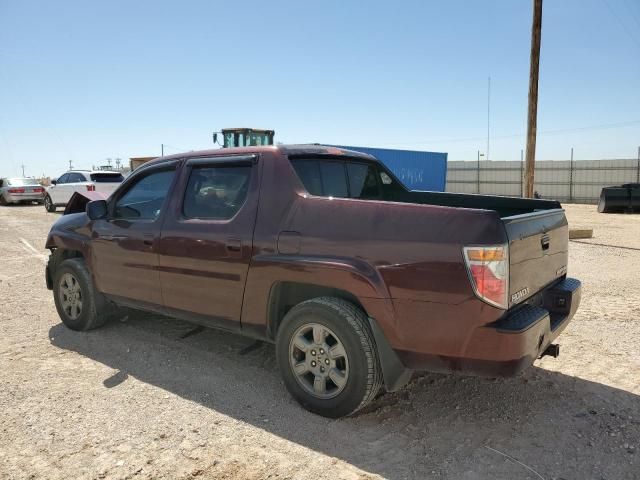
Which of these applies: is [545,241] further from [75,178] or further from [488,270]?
[75,178]

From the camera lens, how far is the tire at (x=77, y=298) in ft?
16.0

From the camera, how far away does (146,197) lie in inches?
178

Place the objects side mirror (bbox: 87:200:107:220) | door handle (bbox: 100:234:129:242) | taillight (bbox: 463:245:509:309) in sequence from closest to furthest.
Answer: taillight (bbox: 463:245:509:309) < door handle (bbox: 100:234:129:242) < side mirror (bbox: 87:200:107:220)

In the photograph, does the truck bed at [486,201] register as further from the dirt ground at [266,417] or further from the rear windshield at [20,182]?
the rear windshield at [20,182]

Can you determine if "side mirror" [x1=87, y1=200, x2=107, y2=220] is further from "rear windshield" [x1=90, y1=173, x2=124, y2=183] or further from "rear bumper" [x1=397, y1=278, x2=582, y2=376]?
"rear windshield" [x1=90, y1=173, x2=124, y2=183]

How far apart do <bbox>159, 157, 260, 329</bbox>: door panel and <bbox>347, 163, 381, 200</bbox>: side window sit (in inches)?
35.4

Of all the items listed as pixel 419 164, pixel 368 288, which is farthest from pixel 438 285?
pixel 419 164

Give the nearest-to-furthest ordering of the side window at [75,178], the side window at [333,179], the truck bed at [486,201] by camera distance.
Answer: the side window at [333,179]
the truck bed at [486,201]
the side window at [75,178]

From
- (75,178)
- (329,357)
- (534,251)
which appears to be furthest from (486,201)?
(75,178)

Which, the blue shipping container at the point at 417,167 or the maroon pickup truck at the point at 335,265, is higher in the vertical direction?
the blue shipping container at the point at 417,167

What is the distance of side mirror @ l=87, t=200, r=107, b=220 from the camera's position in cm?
455

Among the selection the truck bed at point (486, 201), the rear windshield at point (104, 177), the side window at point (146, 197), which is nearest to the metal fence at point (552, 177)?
the rear windshield at point (104, 177)

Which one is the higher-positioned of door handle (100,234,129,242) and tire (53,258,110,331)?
door handle (100,234,129,242)

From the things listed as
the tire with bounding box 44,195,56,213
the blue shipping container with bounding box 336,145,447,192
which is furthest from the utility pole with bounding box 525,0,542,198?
the tire with bounding box 44,195,56,213
